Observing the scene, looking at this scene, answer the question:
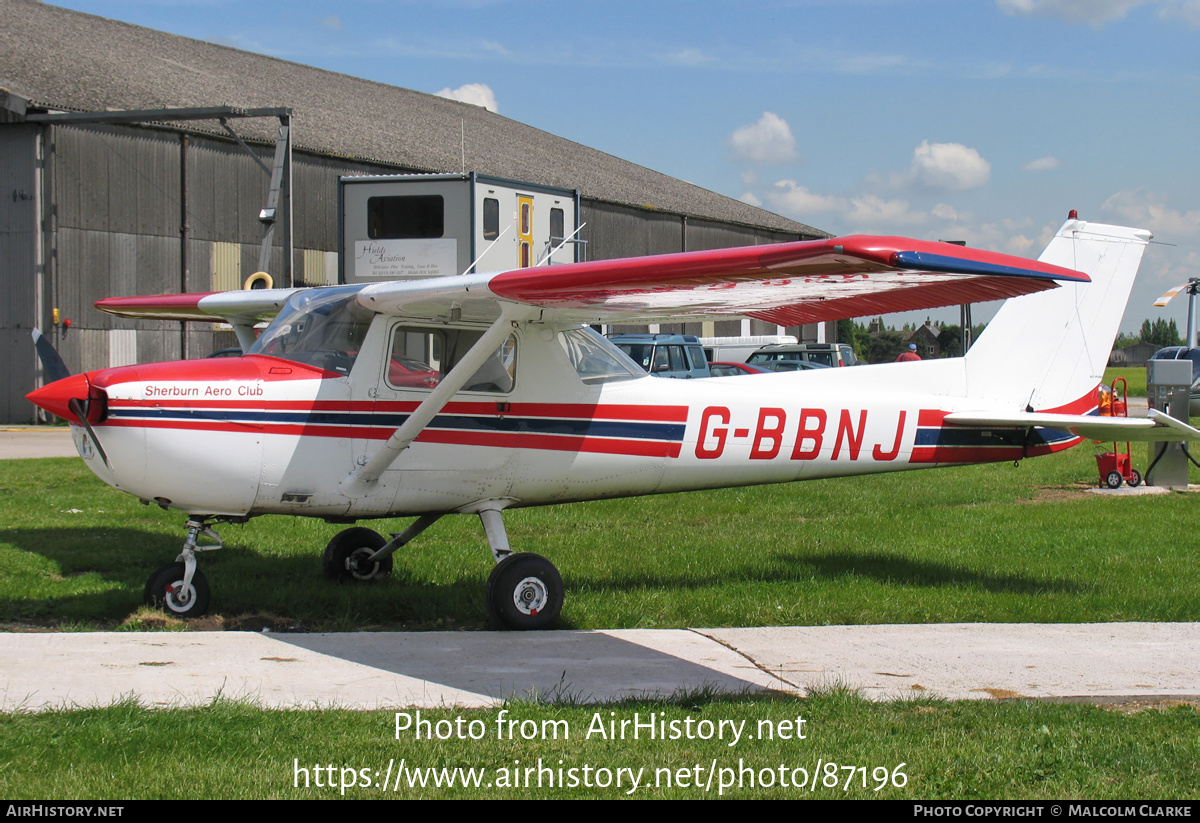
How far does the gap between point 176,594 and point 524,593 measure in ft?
6.96

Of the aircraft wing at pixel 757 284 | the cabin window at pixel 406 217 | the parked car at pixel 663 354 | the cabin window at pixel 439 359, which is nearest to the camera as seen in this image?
the aircraft wing at pixel 757 284

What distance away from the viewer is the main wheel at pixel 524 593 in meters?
6.19

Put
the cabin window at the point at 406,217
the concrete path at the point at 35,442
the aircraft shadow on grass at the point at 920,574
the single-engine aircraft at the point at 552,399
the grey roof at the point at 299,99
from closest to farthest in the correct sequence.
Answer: the single-engine aircraft at the point at 552,399 < the aircraft shadow on grass at the point at 920,574 < the concrete path at the point at 35,442 < the cabin window at the point at 406,217 < the grey roof at the point at 299,99

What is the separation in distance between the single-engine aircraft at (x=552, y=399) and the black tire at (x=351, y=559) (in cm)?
2

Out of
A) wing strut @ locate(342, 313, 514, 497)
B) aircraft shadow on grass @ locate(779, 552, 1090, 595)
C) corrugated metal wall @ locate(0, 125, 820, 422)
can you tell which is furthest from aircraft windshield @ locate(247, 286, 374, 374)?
corrugated metal wall @ locate(0, 125, 820, 422)

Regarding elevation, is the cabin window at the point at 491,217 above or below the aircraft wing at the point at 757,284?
above

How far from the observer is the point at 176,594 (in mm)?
6297

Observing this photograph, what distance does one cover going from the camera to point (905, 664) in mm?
5609

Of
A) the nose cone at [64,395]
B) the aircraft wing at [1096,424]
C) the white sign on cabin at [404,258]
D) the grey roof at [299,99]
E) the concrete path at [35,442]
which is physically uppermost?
the grey roof at [299,99]

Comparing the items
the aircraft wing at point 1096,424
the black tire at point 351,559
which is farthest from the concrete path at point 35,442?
the aircraft wing at point 1096,424

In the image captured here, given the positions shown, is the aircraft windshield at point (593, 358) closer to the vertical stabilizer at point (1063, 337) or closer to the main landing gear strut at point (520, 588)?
the main landing gear strut at point (520, 588)

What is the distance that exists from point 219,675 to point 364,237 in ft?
44.0

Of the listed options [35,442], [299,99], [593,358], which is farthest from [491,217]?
[299,99]
